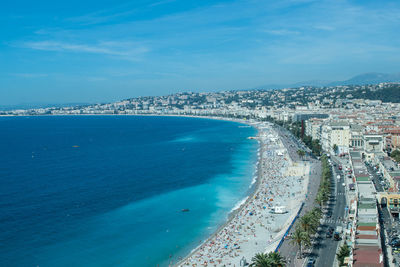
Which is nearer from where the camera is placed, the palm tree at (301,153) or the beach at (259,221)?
the beach at (259,221)

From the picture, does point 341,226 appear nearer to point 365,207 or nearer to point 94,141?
point 365,207

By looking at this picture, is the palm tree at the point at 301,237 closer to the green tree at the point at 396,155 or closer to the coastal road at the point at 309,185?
the coastal road at the point at 309,185

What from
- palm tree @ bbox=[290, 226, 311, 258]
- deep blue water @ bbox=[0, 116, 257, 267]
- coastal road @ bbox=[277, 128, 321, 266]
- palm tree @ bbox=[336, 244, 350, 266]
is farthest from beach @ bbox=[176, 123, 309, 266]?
palm tree @ bbox=[336, 244, 350, 266]

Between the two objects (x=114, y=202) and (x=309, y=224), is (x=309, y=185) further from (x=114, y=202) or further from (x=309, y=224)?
(x=114, y=202)

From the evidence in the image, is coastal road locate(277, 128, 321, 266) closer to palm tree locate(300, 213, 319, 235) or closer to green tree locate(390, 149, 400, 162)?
palm tree locate(300, 213, 319, 235)

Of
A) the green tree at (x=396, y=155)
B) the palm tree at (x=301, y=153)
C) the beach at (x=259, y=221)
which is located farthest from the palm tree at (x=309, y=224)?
the palm tree at (x=301, y=153)

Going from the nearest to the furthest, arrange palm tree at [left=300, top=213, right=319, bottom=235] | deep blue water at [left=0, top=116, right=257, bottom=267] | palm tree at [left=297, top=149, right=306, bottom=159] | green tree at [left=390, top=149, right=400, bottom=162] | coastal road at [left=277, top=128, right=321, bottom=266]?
1. coastal road at [left=277, top=128, right=321, bottom=266]
2. palm tree at [left=300, top=213, right=319, bottom=235]
3. deep blue water at [left=0, top=116, right=257, bottom=267]
4. green tree at [left=390, top=149, right=400, bottom=162]
5. palm tree at [left=297, top=149, right=306, bottom=159]

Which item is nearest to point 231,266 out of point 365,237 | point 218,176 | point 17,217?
point 365,237
